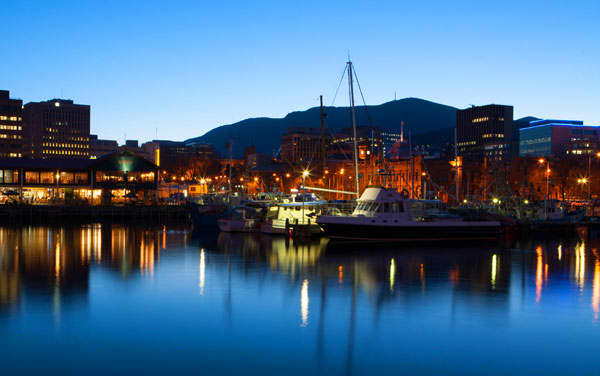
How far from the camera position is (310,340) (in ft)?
77.7

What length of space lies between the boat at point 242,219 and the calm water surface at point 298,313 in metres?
20.2

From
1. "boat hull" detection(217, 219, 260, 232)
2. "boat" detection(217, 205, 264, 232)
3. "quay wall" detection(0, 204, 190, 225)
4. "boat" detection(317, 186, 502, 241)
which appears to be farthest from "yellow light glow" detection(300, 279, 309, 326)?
"quay wall" detection(0, 204, 190, 225)

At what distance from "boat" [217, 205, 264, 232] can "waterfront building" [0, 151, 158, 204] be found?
51.4 m

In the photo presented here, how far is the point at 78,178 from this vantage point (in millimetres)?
122812

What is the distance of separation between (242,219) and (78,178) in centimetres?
6316

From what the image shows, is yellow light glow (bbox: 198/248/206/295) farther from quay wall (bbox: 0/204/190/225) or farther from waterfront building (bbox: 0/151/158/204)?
waterfront building (bbox: 0/151/158/204)

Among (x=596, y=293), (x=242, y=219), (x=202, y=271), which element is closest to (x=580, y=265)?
(x=596, y=293)

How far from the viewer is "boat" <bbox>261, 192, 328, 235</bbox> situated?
6286cm

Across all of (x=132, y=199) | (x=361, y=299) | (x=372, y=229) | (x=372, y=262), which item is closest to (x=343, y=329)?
(x=361, y=299)

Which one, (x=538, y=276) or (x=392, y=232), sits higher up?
(x=392, y=232)

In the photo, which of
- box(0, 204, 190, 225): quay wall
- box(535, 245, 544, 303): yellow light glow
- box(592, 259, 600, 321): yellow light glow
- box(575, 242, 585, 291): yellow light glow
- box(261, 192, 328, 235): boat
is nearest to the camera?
box(592, 259, 600, 321): yellow light glow

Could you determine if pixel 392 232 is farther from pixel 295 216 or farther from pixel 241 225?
pixel 241 225

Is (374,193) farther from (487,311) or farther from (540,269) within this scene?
(487,311)

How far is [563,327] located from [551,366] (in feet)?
19.2
